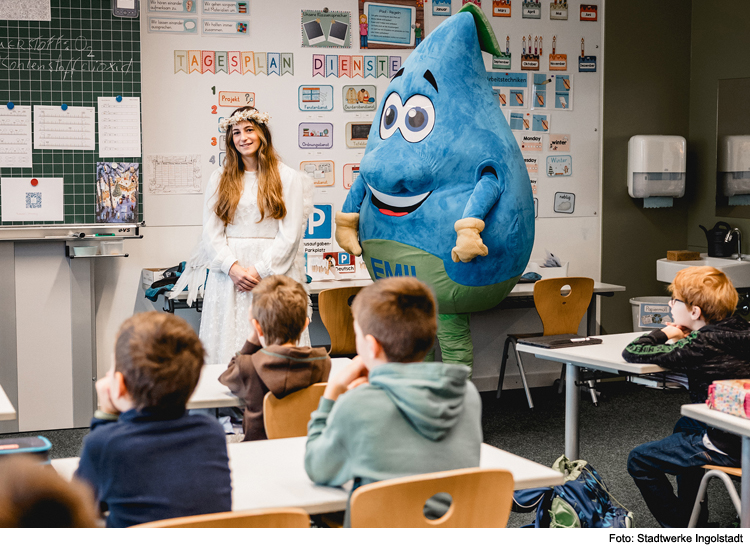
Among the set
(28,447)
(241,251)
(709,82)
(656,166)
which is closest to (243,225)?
(241,251)

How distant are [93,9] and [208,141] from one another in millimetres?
911

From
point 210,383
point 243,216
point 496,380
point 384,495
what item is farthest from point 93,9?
point 384,495

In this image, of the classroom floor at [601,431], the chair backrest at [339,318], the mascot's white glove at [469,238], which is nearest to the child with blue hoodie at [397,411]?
the classroom floor at [601,431]

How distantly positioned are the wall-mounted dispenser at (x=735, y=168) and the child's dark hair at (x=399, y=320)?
4282mm

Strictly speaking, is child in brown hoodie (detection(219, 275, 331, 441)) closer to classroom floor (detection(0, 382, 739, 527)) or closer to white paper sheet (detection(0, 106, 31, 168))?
classroom floor (detection(0, 382, 739, 527))

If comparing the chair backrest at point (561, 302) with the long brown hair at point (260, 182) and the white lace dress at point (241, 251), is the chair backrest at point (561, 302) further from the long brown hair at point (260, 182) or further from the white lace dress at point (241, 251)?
the long brown hair at point (260, 182)

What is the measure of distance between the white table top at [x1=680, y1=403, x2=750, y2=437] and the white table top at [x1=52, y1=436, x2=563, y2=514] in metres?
0.71

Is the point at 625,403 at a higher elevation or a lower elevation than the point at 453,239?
lower

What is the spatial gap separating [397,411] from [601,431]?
3.05m

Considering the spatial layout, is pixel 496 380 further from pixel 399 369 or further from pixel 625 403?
pixel 399 369

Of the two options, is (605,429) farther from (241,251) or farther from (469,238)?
(241,251)

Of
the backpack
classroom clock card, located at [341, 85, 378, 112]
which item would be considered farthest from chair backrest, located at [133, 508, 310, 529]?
classroom clock card, located at [341, 85, 378, 112]

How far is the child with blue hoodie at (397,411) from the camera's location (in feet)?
5.29

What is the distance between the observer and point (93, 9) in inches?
166
